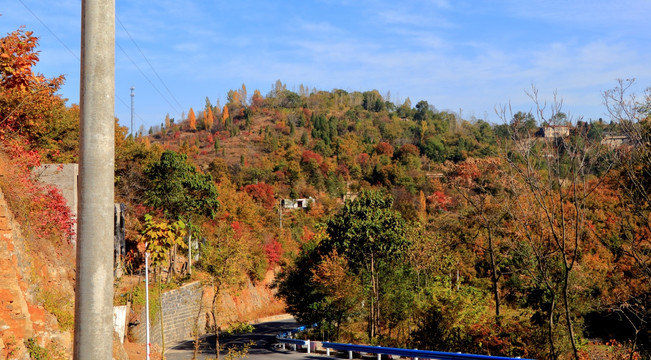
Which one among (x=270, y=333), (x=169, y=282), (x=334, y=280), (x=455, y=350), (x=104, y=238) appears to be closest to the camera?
(x=104, y=238)

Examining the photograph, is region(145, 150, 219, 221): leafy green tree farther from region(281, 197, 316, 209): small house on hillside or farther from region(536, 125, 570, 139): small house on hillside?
region(281, 197, 316, 209): small house on hillside

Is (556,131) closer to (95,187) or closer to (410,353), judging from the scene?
(410,353)

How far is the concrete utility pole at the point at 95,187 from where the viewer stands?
2346 millimetres

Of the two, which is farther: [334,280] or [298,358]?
[334,280]

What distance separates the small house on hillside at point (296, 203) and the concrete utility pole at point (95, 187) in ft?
255

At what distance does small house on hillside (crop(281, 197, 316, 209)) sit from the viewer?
80881 millimetres

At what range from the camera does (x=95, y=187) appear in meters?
2.40

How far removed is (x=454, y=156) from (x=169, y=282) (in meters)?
87.7

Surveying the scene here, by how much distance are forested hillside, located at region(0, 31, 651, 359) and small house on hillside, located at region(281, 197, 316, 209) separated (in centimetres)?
366

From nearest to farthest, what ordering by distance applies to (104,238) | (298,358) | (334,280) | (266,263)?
1. (104,238)
2. (298,358)
3. (334,280)
4. (266,263)

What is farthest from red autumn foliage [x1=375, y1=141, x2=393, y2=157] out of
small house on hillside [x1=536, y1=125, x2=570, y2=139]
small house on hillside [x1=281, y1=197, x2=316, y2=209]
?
small house on hillside [x1=536, y1=125, x2=570, y2=139]

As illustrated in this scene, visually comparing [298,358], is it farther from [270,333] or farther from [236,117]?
[236,117]

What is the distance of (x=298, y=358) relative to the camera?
2528 cm

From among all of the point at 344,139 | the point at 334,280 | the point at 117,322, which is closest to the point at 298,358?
the point at 334,280
